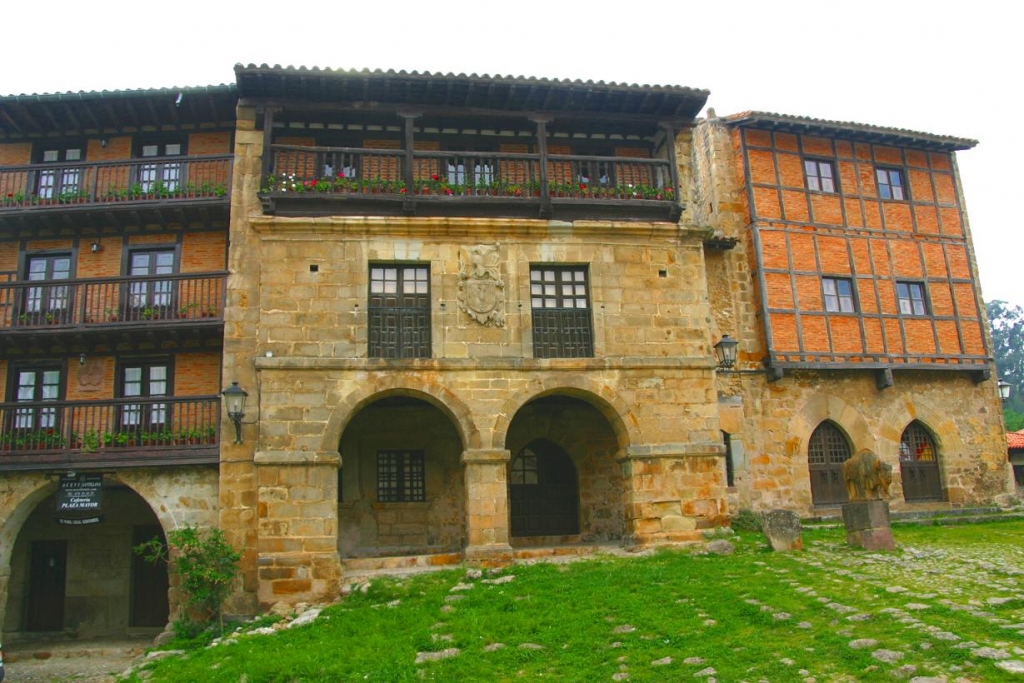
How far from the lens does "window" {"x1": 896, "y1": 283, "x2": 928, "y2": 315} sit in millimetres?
21047

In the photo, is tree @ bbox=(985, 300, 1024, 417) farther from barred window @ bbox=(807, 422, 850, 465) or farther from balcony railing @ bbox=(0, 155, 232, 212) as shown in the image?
balcony railing @ bbox=(0, 155, 232, 212)

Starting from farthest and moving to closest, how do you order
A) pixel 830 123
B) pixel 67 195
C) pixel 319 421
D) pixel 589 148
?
pixel 830 123 → pixel 589 148 → pixel 67 195 → pixel 319 421

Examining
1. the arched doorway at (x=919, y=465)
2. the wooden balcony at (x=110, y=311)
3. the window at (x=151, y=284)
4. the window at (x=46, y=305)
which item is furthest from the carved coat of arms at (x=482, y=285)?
the arched doorway at (x=919, y=465)

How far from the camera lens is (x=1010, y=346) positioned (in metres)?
59.4

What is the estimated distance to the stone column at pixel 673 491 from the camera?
1592 centimetres

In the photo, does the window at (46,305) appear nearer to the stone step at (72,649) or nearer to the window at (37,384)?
the window at (37,384)

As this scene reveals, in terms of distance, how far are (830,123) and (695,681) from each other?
16.4m

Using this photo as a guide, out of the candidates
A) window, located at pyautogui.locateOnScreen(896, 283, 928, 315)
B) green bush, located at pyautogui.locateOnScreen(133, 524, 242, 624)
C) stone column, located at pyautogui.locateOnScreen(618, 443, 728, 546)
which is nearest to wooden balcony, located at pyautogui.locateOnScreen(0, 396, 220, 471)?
green bush, located at pyautogui.locateOnScreen(133, 524, 242, 624)

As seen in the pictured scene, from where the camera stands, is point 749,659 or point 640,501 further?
point 640,501

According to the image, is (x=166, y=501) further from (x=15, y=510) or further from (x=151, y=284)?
(x=151, y=284)

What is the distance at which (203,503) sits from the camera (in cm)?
1606

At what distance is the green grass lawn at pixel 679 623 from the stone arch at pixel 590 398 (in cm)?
250

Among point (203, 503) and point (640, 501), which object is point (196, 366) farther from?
point (640, 501)

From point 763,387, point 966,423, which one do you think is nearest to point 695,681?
point 763,387
